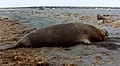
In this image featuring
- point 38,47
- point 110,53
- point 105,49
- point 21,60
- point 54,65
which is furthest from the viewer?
point 38,47

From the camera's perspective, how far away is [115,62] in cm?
700

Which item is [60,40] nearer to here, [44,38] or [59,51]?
[44,38]

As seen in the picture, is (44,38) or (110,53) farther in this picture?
(44,38)

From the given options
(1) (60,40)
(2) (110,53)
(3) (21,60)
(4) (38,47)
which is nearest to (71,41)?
(1) (60,40)

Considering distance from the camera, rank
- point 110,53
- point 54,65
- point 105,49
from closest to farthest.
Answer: point 54,65, point 110,53, point 105,49

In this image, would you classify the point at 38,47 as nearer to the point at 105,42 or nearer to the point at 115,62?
the point at 105,42

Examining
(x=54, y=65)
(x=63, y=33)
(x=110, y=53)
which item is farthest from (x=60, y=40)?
(x=54, y=65)

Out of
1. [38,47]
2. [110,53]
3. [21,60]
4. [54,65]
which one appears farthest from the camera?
[38,47]

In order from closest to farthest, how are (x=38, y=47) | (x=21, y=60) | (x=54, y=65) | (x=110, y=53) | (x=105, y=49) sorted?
1. (x=54, y=65)
2. (x=21, y=60)
3. (x=110, y=53)
4. (x=105, y=49)
5. (x=38, y=47)

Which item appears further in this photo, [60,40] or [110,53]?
[60,40]

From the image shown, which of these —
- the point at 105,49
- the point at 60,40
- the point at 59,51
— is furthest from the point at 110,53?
the point at 60,40

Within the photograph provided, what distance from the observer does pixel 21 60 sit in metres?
7.36

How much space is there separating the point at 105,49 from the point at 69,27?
5.98 feet

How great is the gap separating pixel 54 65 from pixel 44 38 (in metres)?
2.93
